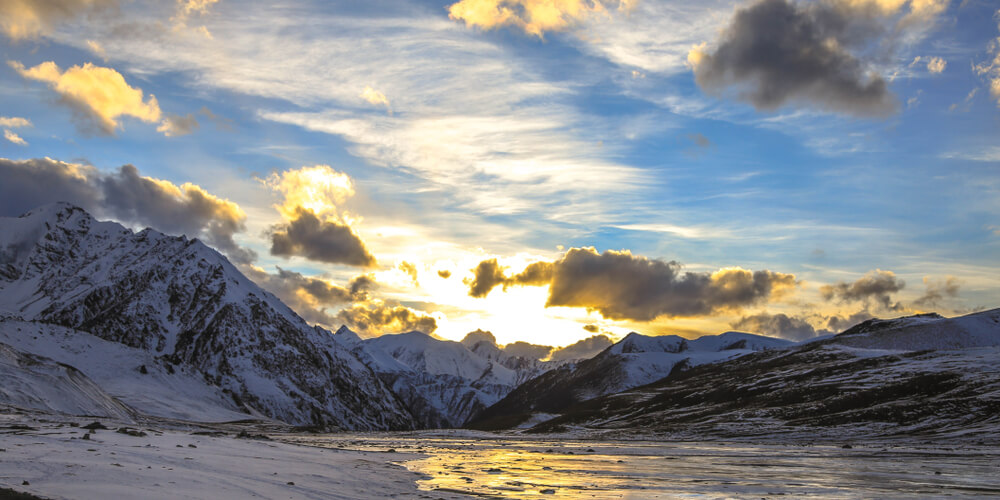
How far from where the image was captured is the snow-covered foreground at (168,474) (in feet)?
64.5

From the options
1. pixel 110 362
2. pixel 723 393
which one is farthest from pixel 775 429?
pixel 110 362

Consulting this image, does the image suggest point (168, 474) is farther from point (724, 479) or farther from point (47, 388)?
point (47, 388)

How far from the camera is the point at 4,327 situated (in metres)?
179

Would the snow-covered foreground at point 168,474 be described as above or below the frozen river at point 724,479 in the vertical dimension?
above

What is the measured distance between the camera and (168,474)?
81.3 feet

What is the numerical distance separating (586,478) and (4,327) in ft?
639

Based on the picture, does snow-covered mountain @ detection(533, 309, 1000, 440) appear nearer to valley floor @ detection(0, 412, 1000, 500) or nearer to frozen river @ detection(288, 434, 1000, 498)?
frozen river @ detection(288, 434, 1000, 498)

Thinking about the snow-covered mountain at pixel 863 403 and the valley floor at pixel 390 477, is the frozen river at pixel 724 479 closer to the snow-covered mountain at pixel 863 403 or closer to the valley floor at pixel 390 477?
the valley floor at pixel 390 477

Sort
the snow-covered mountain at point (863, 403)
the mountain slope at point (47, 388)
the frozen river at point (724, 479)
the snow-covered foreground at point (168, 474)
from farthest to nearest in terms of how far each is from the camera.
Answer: the snow-covered mountain at point (863, 403)
the mountain slope at point (47, 388)
the frozen river at point (724, 479)
the snow-covered foreground at point (168, 474)

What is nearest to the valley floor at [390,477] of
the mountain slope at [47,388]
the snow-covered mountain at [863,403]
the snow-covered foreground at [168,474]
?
the snow-covered foreground at [168,474]

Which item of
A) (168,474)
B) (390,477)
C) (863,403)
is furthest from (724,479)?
(863,403)

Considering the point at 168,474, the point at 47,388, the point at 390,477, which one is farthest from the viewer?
the point at 47,388

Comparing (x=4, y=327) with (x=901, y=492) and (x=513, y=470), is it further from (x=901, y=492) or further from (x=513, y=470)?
(x=901, y=492)

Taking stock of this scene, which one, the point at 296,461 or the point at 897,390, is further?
the point at 897,390
